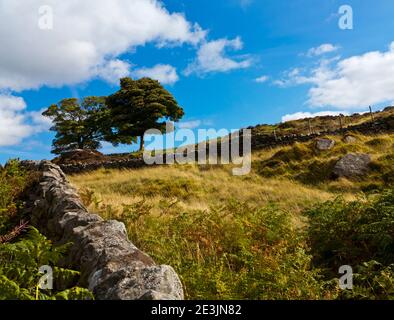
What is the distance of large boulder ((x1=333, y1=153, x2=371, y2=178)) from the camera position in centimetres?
1805

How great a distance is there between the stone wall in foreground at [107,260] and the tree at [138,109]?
3547cm

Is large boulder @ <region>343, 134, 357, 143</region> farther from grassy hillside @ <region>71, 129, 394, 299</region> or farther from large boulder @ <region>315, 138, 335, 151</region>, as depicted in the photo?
grassy hillside @ <region>71, 129, 394, 299</region>

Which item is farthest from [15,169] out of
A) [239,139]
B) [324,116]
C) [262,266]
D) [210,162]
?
[324,116]

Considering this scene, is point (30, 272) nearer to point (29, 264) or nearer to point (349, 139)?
point (29, 264)

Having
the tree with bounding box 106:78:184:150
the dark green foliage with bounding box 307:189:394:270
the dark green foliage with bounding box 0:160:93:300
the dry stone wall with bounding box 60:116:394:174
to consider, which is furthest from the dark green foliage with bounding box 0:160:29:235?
the tree with bounding box 106:78:184:150

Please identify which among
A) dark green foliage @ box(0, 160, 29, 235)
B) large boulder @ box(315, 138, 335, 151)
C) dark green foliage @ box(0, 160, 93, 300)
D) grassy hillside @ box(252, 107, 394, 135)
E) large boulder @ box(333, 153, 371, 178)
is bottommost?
dark green foliage @ box(0, 160, 93, 300)

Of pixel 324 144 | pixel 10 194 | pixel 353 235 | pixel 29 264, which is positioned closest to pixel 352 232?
pixel 353 235

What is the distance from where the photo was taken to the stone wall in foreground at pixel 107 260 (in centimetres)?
346

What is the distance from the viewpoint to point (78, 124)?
153 feet

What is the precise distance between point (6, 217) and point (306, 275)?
254 inches

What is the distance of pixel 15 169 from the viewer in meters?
12.9

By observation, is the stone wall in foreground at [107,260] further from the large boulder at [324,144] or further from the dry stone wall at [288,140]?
the dry stone wall at [288,140]

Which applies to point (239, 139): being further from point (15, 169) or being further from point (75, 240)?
point (75, 240)

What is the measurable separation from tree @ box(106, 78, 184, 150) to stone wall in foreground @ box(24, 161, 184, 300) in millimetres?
35473
